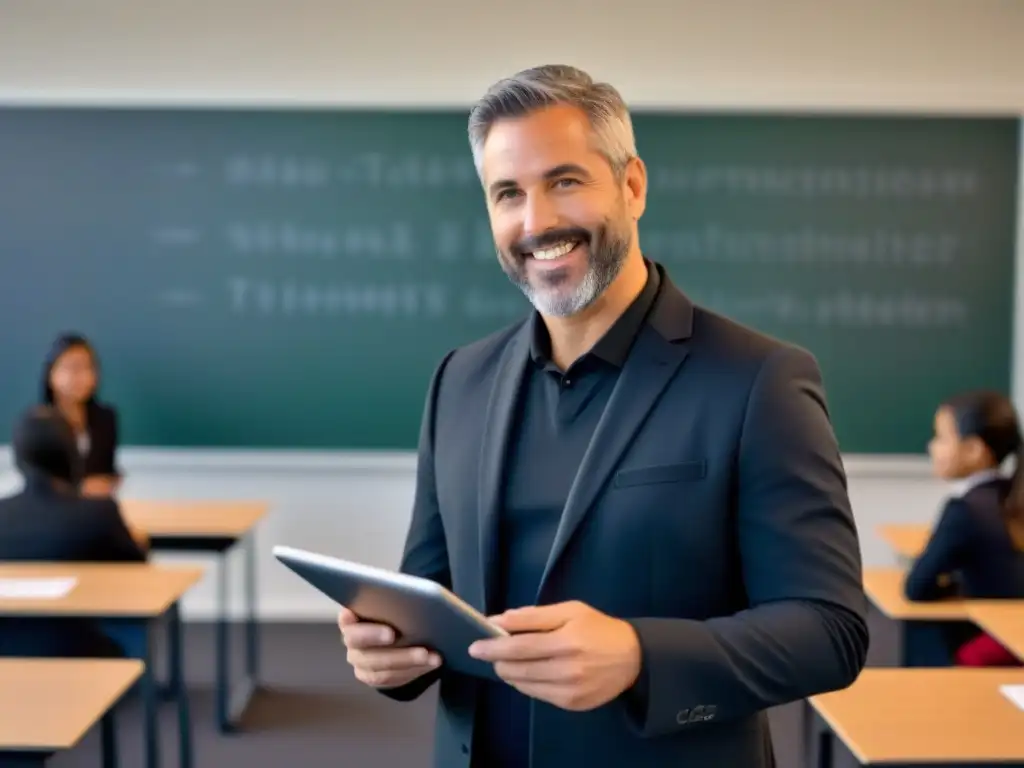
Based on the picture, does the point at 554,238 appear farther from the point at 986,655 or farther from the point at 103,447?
the point at 103,447

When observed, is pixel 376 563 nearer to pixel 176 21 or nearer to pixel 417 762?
pixel 417 762

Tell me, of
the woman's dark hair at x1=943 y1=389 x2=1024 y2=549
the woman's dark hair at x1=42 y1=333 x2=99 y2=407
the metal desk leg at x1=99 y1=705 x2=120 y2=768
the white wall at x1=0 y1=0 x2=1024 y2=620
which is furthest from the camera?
the white wall at x1=0 y1=0 x2=1024 y2=620

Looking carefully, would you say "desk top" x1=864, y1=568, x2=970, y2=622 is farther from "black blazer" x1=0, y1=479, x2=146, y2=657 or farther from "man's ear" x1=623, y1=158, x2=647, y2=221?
"black blazer" x1=0, y1=479, x2=146, y2=657

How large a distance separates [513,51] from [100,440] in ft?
8.03

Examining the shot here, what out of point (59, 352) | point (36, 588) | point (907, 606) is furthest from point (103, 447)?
point (907, 606)

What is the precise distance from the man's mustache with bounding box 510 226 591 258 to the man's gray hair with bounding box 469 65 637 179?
0.09m

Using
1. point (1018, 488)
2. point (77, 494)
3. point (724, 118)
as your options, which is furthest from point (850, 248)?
point (77, 494)

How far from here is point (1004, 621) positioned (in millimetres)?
2668

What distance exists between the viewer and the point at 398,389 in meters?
4.84

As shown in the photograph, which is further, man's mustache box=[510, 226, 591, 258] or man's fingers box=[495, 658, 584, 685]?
man's mustache box=[510, 226, 591, 258]

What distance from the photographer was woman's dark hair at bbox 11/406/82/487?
321cm

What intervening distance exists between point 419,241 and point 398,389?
2.21 feet

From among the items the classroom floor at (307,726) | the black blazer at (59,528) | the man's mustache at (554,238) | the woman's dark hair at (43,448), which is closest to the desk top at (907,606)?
the classroom floor at (307,726)

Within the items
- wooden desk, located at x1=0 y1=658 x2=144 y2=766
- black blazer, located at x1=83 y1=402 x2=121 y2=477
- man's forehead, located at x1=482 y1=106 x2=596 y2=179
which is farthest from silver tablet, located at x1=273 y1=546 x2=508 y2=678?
black blazer, located at x1=83 y1=402 x2=121 y2=477
